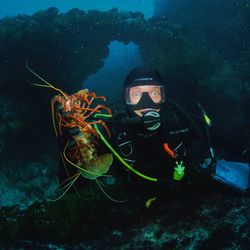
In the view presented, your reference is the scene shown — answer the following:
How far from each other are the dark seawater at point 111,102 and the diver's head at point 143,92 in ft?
3.04

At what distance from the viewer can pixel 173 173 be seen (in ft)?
11.9

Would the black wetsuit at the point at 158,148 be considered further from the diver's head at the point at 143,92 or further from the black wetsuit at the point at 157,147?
the diver's head at the point at 143,92

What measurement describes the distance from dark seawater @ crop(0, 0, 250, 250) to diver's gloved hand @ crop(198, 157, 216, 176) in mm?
627

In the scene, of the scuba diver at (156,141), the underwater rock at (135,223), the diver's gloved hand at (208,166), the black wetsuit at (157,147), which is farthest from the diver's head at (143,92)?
the underwater rock at (135,223)

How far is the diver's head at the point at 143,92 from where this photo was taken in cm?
359

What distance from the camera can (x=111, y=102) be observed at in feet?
17.2

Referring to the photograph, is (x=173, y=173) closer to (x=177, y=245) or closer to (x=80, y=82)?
(x=177, y=245)

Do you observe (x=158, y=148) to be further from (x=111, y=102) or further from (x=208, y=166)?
(x=111, y=102)

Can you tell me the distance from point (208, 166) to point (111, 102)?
7.72 ft

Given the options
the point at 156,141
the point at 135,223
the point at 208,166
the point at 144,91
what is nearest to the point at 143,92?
the point at 144,91

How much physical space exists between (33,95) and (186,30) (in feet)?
24.3

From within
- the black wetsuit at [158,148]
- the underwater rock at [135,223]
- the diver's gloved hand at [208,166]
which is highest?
the black wetsuit at [158,148]

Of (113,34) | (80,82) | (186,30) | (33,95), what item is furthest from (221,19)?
(33,95)

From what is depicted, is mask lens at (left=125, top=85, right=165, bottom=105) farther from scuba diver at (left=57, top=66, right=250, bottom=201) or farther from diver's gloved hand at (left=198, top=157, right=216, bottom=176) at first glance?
diver's gloved hand at (left=198, top=157, right=216, bottom=176)
